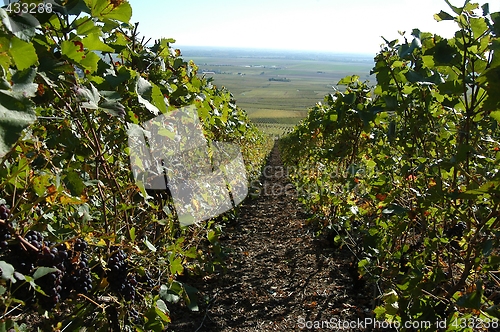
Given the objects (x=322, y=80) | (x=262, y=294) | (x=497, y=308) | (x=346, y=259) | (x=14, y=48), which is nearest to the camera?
(x=14, y=48)

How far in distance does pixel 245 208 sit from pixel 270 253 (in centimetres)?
265

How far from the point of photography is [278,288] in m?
3.90

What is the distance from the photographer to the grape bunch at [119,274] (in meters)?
1.52

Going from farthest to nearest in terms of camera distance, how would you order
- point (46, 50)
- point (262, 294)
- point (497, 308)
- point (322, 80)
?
point (322, 80), point (262, 294), point (497, 308), point (46, 50)

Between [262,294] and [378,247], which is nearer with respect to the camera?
[378,247]

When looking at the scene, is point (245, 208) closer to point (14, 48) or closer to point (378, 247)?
point (378, 247)

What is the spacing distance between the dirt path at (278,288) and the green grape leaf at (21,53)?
8.79 ft

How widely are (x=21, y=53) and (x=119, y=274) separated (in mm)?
986

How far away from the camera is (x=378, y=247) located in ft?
10.9

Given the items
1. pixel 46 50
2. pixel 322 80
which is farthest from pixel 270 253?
pixel 322 80

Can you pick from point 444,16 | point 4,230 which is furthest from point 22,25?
point 444,16

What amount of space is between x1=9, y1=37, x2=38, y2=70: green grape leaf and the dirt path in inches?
105
